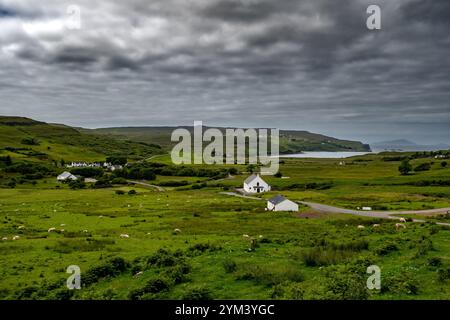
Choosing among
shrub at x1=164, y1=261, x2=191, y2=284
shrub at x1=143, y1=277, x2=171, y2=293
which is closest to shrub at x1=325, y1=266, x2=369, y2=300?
shrub at x1=164, y1=261, x2=191, y2=284

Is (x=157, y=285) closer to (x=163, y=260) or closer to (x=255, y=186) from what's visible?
(x=163, y=260)

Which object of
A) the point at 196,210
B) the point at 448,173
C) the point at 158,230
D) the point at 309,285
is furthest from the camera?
the point at 448,173

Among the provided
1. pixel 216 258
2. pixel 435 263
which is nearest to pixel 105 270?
pixel 216 258

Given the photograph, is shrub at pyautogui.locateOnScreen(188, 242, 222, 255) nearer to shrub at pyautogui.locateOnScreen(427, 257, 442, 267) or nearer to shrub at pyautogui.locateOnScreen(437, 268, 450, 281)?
shrub at pyautogui.locateOnScreen(427, 257, 442, 267)

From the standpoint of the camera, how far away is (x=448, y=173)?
118m

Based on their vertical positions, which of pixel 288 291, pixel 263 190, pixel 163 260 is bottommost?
pixel 263 190

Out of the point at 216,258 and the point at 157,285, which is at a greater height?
the point at 157,285

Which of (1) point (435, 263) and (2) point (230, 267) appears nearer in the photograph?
(1) point (435, 263)
